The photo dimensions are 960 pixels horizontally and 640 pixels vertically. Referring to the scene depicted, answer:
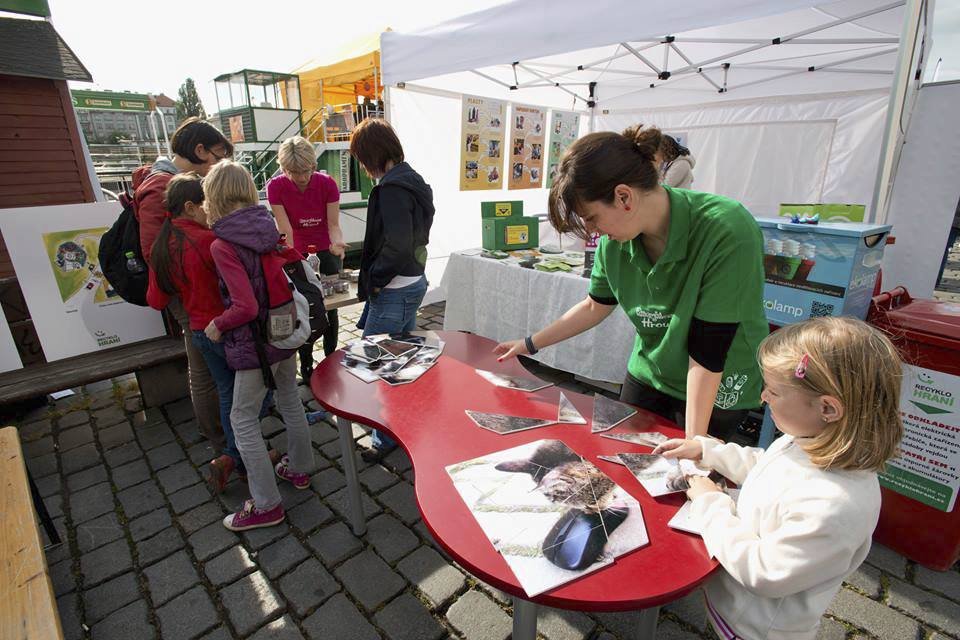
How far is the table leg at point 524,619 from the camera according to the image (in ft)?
3.26

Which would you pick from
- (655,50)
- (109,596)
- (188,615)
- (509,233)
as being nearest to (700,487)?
(188,615)

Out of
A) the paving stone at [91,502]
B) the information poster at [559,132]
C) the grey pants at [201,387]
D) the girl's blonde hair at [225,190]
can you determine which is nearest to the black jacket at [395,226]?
the girl's blonde hair at [225,190]

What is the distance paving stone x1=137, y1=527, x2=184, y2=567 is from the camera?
2.01 m

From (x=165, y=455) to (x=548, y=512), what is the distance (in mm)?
2601

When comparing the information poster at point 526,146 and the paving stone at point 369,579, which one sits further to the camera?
the information poster at point 526,146

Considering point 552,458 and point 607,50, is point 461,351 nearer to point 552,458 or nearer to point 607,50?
point 552,458

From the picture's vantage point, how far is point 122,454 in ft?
8.97

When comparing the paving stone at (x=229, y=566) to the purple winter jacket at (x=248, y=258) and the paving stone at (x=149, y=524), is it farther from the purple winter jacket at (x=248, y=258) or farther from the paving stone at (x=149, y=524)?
the purple winter jacket at (x=248, y=258)

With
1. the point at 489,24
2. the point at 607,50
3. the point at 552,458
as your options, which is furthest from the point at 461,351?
the point at 607,50

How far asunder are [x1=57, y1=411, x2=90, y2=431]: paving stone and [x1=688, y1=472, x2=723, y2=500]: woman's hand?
3.67m

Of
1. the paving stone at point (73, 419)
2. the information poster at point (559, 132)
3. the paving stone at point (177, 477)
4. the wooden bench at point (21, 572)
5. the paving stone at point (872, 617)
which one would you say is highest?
the information poster at point (559, 132)

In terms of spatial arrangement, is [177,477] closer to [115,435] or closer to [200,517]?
[200,517]

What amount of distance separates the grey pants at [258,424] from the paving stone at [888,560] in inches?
102

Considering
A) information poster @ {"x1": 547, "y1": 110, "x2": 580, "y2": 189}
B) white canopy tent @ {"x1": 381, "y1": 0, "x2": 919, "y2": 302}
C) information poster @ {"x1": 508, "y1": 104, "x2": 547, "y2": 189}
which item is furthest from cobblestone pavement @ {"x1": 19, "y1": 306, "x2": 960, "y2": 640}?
information poster @ {"x1": 547, "y1": 110, "x2": 580, "y2": 189}
